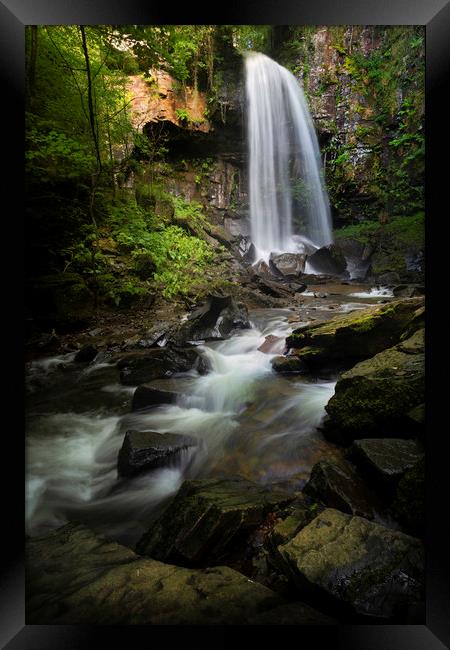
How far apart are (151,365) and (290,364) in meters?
1.23

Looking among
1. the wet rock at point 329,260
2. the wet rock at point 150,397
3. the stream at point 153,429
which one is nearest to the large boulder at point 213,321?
the stream at point 153,429

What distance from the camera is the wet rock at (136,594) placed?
122 cm

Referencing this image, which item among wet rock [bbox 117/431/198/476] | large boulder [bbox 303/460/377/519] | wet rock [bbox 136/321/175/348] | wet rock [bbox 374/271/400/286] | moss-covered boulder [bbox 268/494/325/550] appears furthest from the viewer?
wet rock [bbox 136/321/175/348]

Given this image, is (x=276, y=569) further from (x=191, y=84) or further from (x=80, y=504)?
(x=191, y=84)

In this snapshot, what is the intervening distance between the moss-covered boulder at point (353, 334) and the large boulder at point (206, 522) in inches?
48.8

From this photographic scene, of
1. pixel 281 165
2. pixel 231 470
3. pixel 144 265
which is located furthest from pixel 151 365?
pixel 281 165

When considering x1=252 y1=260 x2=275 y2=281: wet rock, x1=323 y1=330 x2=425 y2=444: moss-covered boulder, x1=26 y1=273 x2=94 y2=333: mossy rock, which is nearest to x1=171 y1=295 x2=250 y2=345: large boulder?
x1=252 y1=260 x2=275 y2=281: wet rock

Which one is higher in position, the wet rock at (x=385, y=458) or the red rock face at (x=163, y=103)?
the red rock face at (x=163, y=103)

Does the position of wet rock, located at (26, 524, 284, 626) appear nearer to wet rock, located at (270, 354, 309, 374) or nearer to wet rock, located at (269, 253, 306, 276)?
wet rock, located at (270, 354, 309, 374)

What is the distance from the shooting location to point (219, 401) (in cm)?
236

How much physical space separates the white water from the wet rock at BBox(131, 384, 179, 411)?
5 centimetres

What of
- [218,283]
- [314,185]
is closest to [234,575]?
[218,283]

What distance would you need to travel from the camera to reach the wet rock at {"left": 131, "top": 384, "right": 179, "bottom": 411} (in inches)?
87.3
